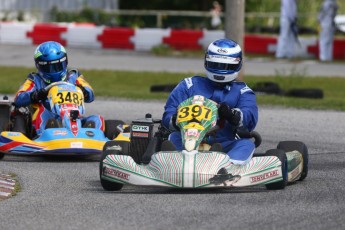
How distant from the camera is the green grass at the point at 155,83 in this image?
16375mm

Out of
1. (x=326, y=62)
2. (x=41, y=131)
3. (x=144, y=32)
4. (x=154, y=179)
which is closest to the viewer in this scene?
(x=154, y=179)

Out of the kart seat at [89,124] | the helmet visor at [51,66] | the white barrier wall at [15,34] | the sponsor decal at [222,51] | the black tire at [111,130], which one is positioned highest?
the sponsor decal at [222,51]

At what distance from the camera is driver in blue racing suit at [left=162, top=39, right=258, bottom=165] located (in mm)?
8914

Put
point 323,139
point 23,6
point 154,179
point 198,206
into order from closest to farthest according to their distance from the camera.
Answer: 1. point 198,206
2. point 154,179
3. point 323,139
4. point 23,6

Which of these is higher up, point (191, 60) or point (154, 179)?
point (154, 179)

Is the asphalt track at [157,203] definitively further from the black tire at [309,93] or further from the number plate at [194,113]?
the black tire at [309,93]

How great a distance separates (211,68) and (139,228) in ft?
8.81

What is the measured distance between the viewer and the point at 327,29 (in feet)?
81.5

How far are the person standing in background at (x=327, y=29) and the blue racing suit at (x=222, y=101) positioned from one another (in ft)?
52.2

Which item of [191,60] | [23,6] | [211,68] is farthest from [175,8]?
[211,68]

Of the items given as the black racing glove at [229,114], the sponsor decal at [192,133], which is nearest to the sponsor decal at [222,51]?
the black racing glove at [229,114]

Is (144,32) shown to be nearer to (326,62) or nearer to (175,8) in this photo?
(326,62)

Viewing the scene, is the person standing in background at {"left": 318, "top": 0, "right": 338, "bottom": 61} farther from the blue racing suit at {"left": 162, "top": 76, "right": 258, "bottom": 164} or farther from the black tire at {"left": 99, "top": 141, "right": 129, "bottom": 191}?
the black tire at {"left": 99, "top": 141, "right": 129, "bottom": 191}

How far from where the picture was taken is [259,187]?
8.55 metres
